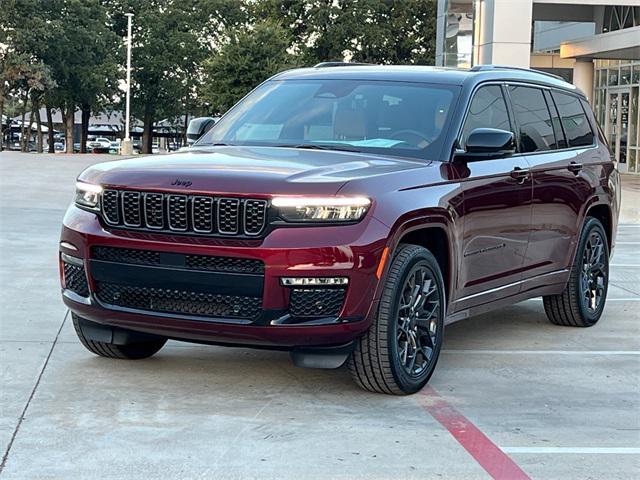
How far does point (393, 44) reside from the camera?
6600cm

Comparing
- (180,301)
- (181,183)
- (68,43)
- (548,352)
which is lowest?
(548,352)

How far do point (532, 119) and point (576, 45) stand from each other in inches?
1081

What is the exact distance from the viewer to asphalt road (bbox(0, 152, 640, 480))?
A: 458cm

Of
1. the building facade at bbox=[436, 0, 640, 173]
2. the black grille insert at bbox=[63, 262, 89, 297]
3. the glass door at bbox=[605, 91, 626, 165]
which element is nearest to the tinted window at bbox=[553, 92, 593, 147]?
the black grille insert at bbox=[63, 262, 89, 297]

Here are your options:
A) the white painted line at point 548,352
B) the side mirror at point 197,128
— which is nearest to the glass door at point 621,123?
the white painted line at point 548,352

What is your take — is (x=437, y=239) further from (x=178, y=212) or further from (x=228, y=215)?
(x=178, y=212)

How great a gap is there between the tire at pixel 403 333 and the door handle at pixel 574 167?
223cm

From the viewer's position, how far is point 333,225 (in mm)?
5277

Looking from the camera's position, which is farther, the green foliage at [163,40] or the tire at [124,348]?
the green foliage at [163,40]

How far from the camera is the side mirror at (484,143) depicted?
245 inches

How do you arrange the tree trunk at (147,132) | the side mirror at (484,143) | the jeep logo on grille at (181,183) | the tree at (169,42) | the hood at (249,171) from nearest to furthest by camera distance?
the hood at (249,171)
the jeep logo on grille at (181,183)
the side mirror at (484,143)
the tree at (169,42)
the tree trunk at (147,132)

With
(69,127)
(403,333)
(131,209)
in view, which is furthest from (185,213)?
(69,127)

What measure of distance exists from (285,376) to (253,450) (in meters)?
1.49

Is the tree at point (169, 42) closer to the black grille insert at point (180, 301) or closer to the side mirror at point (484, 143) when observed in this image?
the side mirror at point (484, 143)
